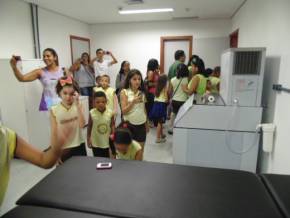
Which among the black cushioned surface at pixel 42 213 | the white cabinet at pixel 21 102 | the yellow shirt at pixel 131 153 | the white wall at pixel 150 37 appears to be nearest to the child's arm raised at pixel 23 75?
the white cabinet at pixel 21 102

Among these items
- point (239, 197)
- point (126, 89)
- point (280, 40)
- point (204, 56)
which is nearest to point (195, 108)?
point (126, 89)

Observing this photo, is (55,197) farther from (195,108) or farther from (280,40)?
(280,40)

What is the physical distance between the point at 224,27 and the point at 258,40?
2.98m

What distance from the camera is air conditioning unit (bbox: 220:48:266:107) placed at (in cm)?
211

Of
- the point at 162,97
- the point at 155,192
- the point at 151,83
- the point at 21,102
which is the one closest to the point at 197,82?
the point at 162,97

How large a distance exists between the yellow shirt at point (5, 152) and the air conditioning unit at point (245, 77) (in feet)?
6.38

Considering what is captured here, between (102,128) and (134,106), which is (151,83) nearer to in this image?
(134,106)

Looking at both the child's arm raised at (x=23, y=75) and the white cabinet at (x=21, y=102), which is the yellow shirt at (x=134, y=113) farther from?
the white cabinet at (x=21, y=102)

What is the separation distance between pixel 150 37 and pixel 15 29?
10.7 ft

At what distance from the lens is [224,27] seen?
18.1 ft

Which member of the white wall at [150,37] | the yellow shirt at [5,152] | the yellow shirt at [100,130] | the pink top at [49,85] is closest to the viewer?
the yellow shirt at [5,152]

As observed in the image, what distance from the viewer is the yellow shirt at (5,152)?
2.76 ft

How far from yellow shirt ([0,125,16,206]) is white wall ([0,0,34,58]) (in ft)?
10.4

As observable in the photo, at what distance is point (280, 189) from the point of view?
3.68 feet
